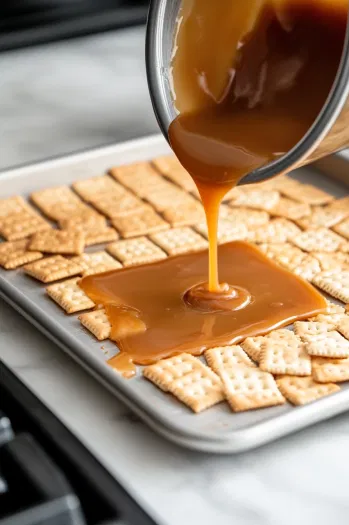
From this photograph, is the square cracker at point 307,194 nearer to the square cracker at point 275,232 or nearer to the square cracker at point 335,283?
the square cracker at point 275,232

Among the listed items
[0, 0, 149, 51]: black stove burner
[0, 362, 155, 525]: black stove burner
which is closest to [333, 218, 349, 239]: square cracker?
[0, 362, 155, 525]: black stove burner

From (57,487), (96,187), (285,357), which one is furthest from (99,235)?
(57,487)

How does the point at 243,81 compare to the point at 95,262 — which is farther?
the point at 95,262

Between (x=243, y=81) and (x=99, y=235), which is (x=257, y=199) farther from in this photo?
(x=243, y=81)

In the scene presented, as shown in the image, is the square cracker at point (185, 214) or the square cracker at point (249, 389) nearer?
the square cracker at point (249, 389)

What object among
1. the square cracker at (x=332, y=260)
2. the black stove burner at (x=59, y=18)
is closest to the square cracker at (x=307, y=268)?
the square cracker at (x=332, y=260)

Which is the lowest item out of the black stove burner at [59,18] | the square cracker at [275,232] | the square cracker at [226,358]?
the square cracker at [275,232]

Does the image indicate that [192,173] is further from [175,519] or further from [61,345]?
[175,519]

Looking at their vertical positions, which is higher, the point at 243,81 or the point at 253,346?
the point at 243,81
